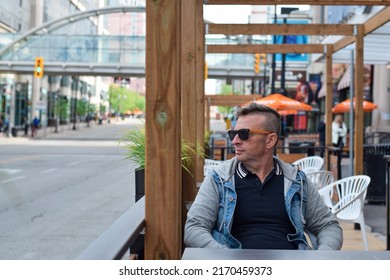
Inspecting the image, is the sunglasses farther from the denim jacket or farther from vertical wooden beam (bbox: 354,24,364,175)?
vertical wooden beam (bbox: 354,24,364,175)

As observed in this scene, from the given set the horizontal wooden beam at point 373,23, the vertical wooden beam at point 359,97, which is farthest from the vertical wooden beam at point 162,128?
the vertical wooden beam at point 359,97

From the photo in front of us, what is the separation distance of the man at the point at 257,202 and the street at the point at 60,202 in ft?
2.38

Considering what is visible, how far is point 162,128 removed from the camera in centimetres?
230

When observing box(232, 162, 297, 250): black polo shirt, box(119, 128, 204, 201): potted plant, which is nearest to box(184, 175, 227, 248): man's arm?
box(232, 162, 297, 250): black polo shirt

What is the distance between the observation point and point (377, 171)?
9.19 m

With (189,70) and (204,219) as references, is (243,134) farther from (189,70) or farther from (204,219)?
(189,70)

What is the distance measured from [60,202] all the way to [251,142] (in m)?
8.76

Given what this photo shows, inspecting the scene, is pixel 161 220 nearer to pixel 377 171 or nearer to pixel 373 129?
pixel 377 171

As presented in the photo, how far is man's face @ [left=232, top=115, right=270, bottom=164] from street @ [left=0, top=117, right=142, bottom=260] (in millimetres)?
980

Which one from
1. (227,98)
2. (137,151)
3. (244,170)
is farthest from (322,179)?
(227,98)

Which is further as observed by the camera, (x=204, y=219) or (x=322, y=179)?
(x=322, y=179)

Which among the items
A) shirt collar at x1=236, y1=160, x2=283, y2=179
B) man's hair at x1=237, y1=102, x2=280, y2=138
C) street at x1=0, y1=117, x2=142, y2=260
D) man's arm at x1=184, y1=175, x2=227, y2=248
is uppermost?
man's hair at x1=237, y1=102, x2=280, y2=138

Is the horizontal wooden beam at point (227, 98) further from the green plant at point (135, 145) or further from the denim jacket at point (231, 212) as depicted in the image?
the denim jacket at point (231, 212)

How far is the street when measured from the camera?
6.45 metres
